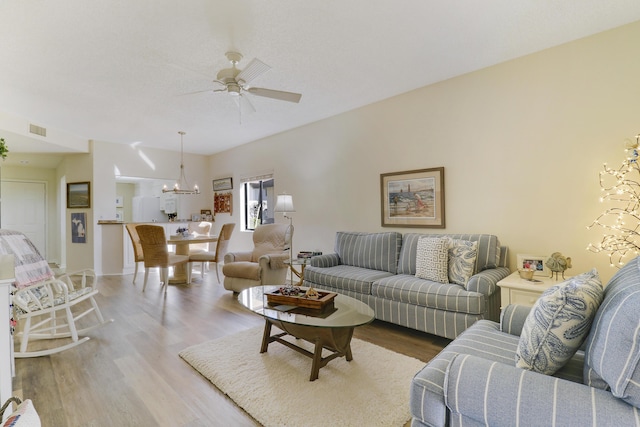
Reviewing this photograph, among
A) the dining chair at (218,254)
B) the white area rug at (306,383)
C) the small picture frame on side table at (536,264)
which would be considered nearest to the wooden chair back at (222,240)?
the dining chair at (218,254)

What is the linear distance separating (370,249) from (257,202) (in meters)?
3.49

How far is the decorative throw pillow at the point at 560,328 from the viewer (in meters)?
1.15

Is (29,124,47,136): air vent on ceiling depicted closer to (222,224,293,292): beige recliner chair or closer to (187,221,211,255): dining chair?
(187,221,211,255): dining chair

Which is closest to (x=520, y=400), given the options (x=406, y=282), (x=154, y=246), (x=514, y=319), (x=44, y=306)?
(x=514, y=319)

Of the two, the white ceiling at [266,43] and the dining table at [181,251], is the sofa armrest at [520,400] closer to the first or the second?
the white ceiling at [266,43]

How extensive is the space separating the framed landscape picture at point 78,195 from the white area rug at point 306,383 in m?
5.01

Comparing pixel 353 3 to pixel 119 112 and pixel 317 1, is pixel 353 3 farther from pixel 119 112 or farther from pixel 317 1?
pixel 119 112

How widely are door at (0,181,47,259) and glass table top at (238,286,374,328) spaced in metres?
7.69

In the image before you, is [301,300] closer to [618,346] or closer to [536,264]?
[618,346]

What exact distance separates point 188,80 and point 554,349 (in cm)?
380

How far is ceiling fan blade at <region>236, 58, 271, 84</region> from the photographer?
2.32 m

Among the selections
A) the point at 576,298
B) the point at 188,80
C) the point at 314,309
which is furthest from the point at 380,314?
the point at 188,80

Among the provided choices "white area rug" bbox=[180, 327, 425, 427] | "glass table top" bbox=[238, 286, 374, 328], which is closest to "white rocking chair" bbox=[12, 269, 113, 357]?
"white area rug" bbox=[180, 327, 425, 427]

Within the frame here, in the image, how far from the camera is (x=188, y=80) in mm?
3340
